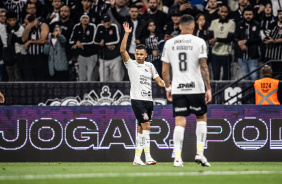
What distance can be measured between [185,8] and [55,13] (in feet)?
12.9

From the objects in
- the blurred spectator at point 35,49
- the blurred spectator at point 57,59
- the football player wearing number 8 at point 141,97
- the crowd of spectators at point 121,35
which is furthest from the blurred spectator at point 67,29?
the football player wearing number 8 at point 141,97

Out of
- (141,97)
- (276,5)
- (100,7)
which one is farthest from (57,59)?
(276,5)

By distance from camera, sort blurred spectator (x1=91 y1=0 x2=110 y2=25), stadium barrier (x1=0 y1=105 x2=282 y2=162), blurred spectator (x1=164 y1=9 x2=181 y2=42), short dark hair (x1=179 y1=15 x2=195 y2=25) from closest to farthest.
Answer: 1. short dark hair (x1=179 y1=15 x2=195 y2=25)
2. stadium barrier (x1=0 y1=105 x2=282 y2=162)
3. blurred spectator (x1=164 y1=9 x2=181 y2=42)
4. blurred spectator (x1=91 y1=0 x2=110 y2=25)

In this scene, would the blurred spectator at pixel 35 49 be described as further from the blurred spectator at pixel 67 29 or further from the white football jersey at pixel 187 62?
the white football jersey at pixel 187 62

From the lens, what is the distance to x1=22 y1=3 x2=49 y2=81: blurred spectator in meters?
15.4

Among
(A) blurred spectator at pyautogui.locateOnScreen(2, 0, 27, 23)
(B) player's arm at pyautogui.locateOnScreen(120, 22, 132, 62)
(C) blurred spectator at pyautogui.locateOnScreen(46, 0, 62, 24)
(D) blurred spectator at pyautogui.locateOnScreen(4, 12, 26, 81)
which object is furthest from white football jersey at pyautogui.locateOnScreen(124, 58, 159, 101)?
(A) blurred spectator at pyautogui.locateOnScreen(2, 0, 27, 23)

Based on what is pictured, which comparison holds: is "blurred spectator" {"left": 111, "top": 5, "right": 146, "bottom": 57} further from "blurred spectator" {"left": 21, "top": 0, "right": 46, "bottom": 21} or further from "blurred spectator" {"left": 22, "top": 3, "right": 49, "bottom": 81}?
"blurred spectator" {"left": 21, "top": 0, "right": 46, "bottom": 21}

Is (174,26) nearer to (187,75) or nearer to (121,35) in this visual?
(121,35)

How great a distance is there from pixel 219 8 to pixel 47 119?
19.9ft

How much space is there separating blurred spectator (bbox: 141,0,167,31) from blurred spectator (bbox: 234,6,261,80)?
2.02 meters

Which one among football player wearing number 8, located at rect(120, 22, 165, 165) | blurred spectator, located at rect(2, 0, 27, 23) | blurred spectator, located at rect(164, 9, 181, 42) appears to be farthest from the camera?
blurred spectator, located at rect(2, 0, 27, 23)

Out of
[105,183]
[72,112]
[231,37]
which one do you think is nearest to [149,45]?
[231,37]

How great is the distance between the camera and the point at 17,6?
1709 centimetres

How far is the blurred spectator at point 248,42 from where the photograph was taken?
1479 cm
